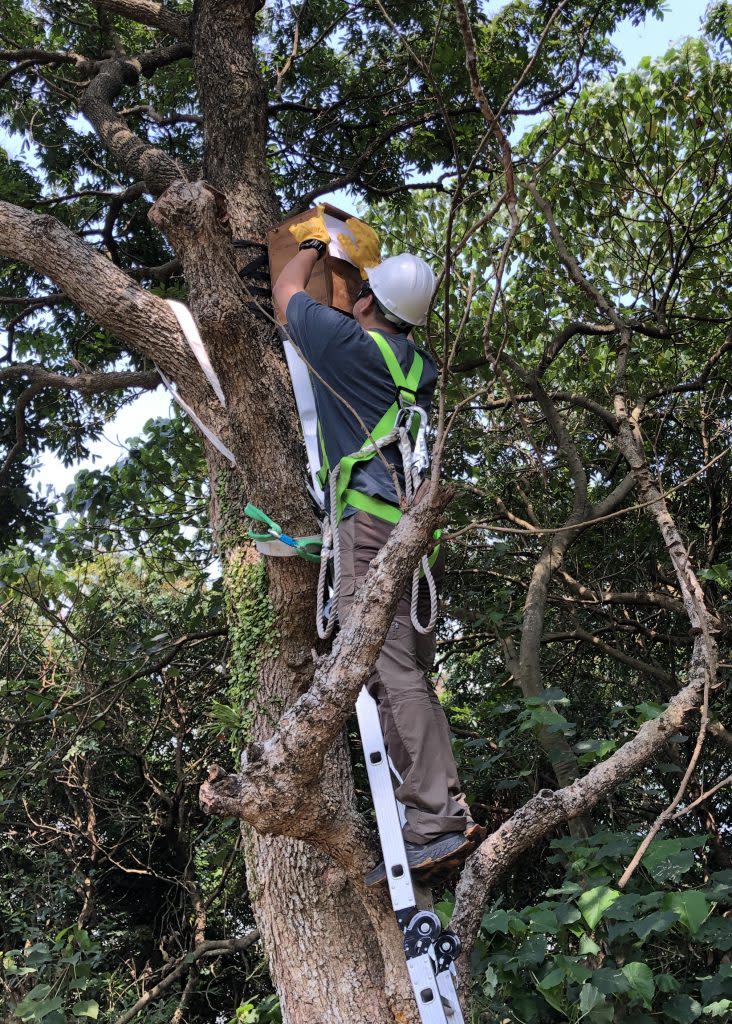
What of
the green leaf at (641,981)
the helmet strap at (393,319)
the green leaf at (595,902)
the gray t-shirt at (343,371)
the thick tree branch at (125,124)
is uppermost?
the thick tree branch at (125,124)

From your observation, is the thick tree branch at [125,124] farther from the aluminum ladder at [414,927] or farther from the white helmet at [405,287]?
the aluminum ladder at [414,927]

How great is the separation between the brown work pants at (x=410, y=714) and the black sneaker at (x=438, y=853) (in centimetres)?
2

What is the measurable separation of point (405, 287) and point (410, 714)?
1320 millimetres

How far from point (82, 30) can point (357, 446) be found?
16.3 ft

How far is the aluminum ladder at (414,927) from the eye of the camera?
2.19 metres

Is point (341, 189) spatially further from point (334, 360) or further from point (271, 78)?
point (334, 360)

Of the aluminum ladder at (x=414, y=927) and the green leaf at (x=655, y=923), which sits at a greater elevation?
the aluminum ladder at (x=414, y=927)

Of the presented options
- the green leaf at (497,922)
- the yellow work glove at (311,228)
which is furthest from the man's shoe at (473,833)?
the yellow work glove at (311,228)

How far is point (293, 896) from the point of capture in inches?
103

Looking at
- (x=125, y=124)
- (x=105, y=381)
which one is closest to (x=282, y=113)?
(x=125, y=124)

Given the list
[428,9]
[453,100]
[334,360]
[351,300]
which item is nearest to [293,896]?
[334,360]

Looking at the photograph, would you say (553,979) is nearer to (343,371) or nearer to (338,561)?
(338,561)

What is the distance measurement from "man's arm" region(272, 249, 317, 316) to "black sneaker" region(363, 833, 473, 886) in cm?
168

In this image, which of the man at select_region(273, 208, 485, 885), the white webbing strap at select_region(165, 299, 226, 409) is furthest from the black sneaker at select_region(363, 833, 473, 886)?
the white webbing strap at select_region(165, 299, 226, 409)
